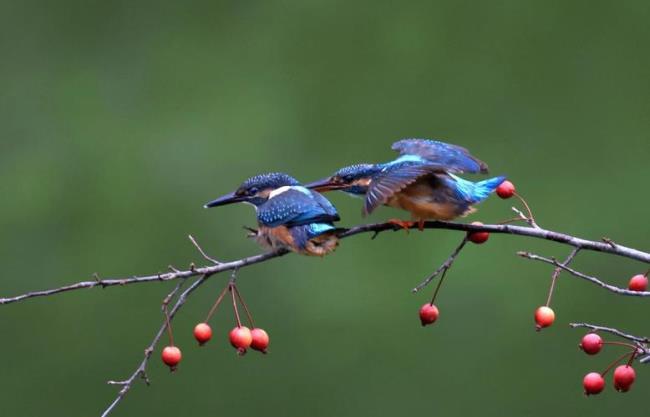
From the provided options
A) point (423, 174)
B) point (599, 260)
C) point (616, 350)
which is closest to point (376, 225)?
point (423, 174)

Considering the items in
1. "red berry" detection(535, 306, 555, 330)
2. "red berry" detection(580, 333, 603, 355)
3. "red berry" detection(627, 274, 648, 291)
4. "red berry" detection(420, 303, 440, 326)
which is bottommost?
"red berry" detection(420, 303, 440, 326)

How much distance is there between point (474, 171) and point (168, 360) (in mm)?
739

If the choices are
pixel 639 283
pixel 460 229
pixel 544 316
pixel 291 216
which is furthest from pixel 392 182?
pixel 639 283

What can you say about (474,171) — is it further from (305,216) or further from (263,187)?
(263,187)

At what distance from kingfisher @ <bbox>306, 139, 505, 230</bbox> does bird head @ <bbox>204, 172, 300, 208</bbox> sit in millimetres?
238

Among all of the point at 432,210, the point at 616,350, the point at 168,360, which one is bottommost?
the point at 616,350

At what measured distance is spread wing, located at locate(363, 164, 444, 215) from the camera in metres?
1.92

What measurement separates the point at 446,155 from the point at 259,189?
1.73 feet

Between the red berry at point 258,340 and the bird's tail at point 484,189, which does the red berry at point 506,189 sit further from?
the red berry at point 258,340

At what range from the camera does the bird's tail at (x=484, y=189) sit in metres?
2.11

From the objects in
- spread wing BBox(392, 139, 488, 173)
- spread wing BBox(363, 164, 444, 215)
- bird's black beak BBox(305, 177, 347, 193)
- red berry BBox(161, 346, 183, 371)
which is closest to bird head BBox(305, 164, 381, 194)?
bird's black beak BBox(305, 177, 347, 193)

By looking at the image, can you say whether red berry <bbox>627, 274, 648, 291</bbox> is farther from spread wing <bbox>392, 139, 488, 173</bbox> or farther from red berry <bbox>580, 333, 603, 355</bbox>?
spread wing <bbox>392, 139, 488, 173</bbox>

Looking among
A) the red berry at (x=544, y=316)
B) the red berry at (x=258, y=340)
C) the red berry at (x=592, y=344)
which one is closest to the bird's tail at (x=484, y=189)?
the red berry at (x=544, y=316)

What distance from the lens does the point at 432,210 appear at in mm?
2102
